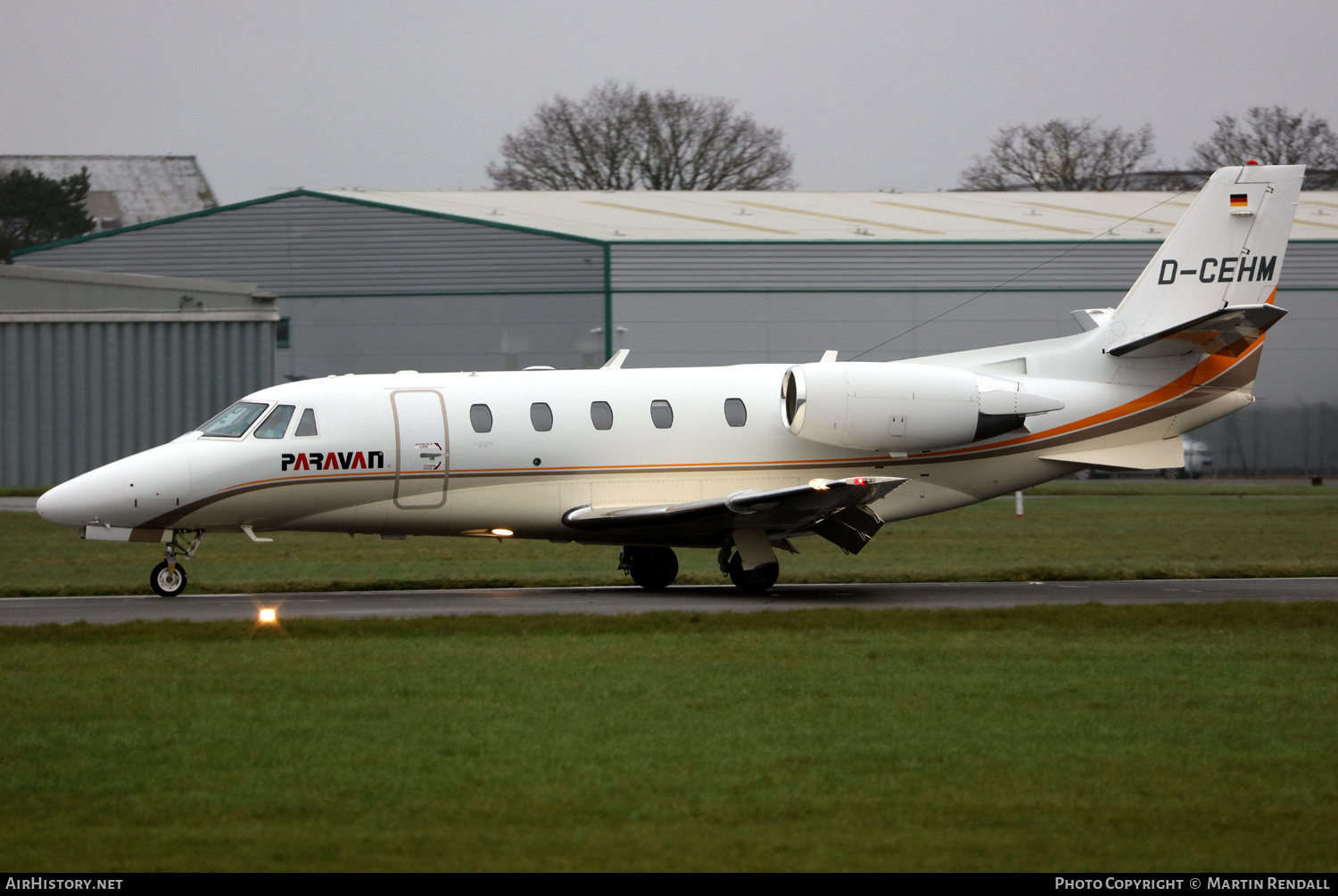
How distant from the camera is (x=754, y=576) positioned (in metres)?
18.6

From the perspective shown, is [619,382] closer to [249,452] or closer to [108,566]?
[249,452]

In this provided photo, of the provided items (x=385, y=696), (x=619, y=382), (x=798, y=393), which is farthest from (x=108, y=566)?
(x=385, y=696)

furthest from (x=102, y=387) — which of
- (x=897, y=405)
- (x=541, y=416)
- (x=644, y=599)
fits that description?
(x=897, y=405)

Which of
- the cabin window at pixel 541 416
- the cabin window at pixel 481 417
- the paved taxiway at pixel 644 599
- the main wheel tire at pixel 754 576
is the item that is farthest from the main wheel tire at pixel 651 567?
the cabin window at pixel 481 417

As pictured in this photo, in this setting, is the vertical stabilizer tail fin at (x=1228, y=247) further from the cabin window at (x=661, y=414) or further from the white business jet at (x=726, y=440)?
the cabin window at (x=661, y=414)

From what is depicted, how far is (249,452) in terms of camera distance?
17.8 m

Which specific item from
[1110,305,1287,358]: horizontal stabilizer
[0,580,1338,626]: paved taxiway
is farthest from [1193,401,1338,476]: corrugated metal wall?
[0,580,1338,626]: paved taxiway

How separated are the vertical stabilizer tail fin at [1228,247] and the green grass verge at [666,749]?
6.96 m

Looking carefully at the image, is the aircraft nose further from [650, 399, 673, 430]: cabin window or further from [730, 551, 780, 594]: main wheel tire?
[730, 551, 780, 594]: main wheel tire

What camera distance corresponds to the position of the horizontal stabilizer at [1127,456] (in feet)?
64.6

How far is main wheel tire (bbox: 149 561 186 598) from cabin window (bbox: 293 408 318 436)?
97.2 inches

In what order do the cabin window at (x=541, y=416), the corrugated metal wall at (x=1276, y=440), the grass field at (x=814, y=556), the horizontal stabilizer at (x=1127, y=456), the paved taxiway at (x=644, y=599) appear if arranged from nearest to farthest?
the paved taxiway at (x=644, y=599), the cabin window at (x=541, y=416), the horizontal stabilizer at (x=1127, y=456), the grass field at (x=814, y=556), the corrugated metal wall at (x=1276, y=440)

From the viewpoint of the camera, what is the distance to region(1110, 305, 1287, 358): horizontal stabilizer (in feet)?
59.4
